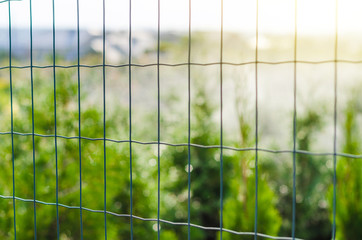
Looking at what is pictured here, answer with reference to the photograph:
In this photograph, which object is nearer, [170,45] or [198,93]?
[198,93]

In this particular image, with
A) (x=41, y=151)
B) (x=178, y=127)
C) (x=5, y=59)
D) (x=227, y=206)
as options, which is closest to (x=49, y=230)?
(x=41, y=151)

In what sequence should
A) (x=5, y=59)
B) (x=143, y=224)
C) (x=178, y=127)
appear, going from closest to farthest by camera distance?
(x=143, y=224) → (x=178, y=127) → (x=5, y=59)

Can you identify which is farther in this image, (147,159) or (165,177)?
(165,177)

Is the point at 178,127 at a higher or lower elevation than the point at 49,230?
higher

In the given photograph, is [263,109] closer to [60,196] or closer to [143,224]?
[143,224]

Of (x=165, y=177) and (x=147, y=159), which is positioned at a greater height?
(x=147, y=159)

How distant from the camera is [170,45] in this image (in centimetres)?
553

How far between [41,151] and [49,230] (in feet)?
2.31

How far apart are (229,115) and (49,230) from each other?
283cm

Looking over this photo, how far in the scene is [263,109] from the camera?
5.12 m

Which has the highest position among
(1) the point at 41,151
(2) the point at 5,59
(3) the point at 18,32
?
(3) the point at 18,32

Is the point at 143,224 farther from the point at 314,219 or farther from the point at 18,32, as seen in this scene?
the point at 18,32

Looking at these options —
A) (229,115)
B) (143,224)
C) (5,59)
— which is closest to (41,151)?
(143,224)

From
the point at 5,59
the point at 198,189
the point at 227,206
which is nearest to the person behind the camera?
the point at 227,206
